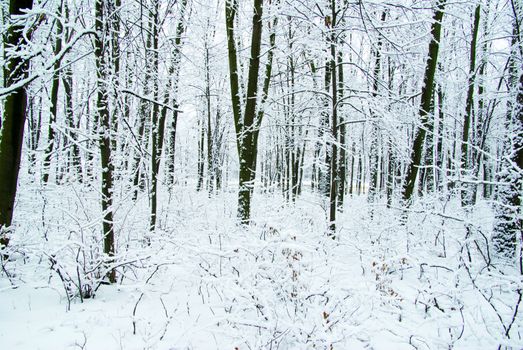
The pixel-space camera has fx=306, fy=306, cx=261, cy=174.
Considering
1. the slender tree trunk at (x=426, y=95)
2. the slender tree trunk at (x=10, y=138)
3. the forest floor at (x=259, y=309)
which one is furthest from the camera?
the slender tree trunk at (x=426, y=95)

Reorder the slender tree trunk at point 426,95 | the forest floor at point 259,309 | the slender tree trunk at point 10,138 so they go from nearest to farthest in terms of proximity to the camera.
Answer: the forest floor at point 259,309 → the slender tree trunk at point 10,138 → the slender tree trunk at point 426,95

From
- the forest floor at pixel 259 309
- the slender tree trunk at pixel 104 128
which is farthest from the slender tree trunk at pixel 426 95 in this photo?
the slender tree trunk at pixel 104 128

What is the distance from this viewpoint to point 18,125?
4.03m

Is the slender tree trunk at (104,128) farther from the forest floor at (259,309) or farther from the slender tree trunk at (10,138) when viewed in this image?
the slender tree trunk at (10,138)

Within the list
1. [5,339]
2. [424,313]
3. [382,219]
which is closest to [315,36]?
[382,219]

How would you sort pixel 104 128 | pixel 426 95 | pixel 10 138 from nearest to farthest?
pixel 10 138
pixel 104 128
pixel 426 95

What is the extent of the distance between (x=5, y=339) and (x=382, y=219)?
7588 mm

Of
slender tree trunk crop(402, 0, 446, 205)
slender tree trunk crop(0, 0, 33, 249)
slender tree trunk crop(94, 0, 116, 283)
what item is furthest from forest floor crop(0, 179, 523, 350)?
slender tree trunk crop(402, 0, 446, 205)

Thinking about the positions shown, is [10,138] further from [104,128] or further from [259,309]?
[259,309]

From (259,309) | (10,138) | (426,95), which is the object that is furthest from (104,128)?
(426,95)

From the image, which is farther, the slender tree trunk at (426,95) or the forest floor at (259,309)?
the slender tree trunk at (426,95)

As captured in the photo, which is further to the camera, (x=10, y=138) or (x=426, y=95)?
(x=426, y=95)

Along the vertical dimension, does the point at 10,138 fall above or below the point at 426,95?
below

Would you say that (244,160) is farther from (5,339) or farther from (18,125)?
(5,339)
